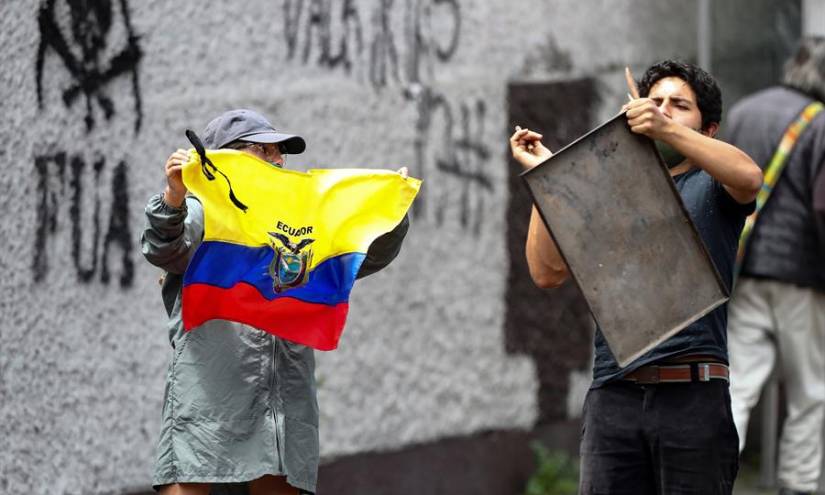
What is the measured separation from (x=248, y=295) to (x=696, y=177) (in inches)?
52.6

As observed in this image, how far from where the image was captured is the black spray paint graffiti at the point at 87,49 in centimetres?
498

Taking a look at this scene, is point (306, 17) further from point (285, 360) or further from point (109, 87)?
point (285, 360)

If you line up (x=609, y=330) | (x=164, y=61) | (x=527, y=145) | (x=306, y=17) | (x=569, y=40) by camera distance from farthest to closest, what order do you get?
1. (x=569, y=40)
2. (x=306, y=17)
3. (x=164, y=61)
4. (x=527, y=145)
5. (x=609, y=330)

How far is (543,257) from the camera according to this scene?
4094mm

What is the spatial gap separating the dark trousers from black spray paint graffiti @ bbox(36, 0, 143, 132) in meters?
2.25

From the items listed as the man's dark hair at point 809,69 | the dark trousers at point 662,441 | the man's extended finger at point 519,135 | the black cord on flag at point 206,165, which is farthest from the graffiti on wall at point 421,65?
the dark trousers at point 662,441

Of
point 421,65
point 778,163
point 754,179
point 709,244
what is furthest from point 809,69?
point 754,179

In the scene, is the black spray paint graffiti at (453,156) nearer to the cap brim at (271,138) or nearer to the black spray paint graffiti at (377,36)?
the black spray paint graffiti at (377,36)

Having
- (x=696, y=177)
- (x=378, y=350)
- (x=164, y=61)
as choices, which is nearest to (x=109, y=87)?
(x=164, y=61)

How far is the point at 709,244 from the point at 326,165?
7.99ft

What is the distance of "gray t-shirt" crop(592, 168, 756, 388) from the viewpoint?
3.90m

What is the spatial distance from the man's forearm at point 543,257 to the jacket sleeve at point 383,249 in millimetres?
439

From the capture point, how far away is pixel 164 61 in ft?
17.6

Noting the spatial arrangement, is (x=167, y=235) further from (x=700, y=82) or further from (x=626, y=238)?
(x=700, y=82)
